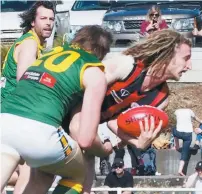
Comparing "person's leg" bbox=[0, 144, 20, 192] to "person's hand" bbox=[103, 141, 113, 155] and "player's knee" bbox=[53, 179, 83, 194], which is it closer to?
"player's knee" bbox=[53, 179, 83, 194]

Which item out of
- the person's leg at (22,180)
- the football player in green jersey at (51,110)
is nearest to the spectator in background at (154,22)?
the person's leg at (22,180)

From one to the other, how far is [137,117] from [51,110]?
0.72m

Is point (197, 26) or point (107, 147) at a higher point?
point (107, 147)

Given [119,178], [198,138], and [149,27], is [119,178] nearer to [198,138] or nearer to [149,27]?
[198,138]

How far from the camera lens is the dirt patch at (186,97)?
14.9 meters

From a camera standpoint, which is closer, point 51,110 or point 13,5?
point 51,110

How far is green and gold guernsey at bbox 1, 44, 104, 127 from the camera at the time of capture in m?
5.05

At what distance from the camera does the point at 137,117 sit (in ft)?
18.1

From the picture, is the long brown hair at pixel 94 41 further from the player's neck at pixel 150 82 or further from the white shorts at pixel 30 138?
the white shorts at pixel 30 138

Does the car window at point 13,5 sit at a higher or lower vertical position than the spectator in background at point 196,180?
higher

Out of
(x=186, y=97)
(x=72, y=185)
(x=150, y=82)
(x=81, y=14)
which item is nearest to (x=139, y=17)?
(x=81, y=14)

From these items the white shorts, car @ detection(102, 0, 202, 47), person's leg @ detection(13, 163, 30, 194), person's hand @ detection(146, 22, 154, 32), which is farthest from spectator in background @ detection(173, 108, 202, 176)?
the white shorts

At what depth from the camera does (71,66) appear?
5.12m

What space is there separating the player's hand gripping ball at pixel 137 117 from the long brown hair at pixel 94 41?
440 millimetres
